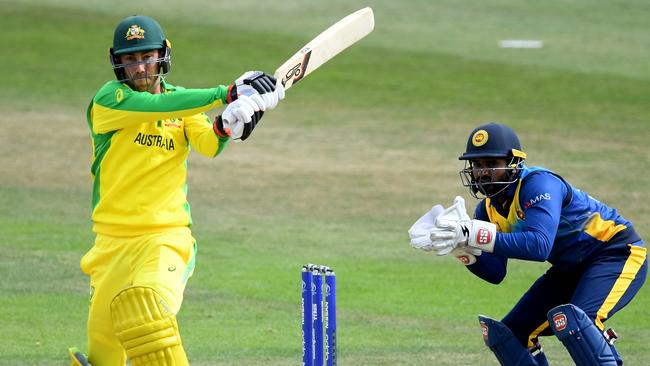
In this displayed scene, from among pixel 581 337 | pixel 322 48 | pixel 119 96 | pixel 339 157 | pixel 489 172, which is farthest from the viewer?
pixel 339 157

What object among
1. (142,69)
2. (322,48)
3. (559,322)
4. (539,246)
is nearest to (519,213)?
(539,246)

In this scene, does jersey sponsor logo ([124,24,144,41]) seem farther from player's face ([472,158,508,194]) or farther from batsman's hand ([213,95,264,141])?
player's face ([472,158,508,194])

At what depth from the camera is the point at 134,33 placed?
645cm

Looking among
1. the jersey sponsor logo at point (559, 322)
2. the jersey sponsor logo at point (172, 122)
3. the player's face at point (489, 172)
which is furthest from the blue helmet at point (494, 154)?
the jersey sponsor logo at point (172, 122)

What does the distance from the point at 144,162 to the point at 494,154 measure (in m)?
1.76

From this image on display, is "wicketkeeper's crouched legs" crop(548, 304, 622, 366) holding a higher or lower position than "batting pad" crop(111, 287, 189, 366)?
lower

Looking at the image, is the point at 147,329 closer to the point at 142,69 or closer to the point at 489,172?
the point at 142,69

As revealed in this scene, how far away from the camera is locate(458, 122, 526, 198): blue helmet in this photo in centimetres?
634

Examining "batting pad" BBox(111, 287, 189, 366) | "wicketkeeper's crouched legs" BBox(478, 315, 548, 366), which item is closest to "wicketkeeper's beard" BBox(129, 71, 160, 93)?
"batting pad" BBox(111, 287, 189, 366)

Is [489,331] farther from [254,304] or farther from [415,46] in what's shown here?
[415,46]

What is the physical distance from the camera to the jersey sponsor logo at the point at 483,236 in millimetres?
5918

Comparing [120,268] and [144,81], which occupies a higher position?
[144,81]

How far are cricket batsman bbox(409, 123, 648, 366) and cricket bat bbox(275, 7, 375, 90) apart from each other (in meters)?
0.97

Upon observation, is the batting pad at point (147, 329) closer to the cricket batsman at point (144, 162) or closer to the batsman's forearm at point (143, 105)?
the cricket batsman at point (144, 162)
